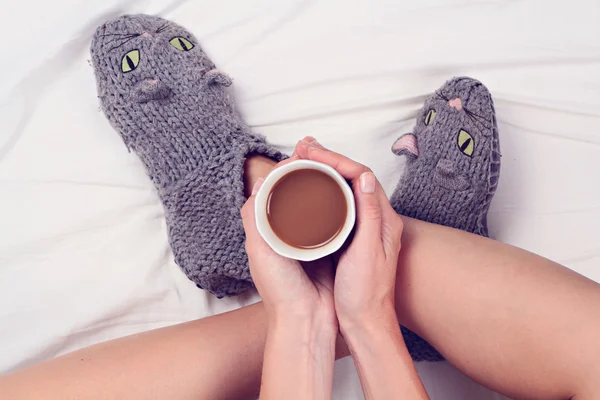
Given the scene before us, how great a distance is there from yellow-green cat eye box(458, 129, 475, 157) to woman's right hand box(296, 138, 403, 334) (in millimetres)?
269

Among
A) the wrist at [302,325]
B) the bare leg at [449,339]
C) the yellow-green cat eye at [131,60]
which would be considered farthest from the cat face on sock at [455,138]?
the yellow-green cat eye at [131,60]

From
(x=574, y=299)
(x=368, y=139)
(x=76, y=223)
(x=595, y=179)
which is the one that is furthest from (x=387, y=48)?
(x=76, y=223)

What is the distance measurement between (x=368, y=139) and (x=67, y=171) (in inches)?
21.6

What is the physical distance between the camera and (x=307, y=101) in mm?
933

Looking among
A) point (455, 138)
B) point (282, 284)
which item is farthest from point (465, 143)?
point (282, 284)

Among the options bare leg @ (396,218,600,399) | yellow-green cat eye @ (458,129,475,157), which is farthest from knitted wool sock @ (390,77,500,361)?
bare leg @ (396,218,600,399)

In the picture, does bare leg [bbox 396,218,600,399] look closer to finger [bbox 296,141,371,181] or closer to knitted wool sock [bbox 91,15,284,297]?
finger [bbox 296,141,371,181]

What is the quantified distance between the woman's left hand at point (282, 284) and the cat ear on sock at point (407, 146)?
32 centimetres

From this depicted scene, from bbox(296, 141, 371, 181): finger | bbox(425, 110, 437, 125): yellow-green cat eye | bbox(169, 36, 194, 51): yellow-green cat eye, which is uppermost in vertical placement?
bbox(169, 36, 194, 51): yellow-green cat eye

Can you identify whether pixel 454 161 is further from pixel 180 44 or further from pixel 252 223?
pixel 180 44

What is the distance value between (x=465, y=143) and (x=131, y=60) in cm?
62

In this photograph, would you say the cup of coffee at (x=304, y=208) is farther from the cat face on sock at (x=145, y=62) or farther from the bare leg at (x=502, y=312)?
the cat face on sock at (x=145, y=62)

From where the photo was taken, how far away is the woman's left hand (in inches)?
25.3

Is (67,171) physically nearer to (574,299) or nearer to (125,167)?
(125,167)
